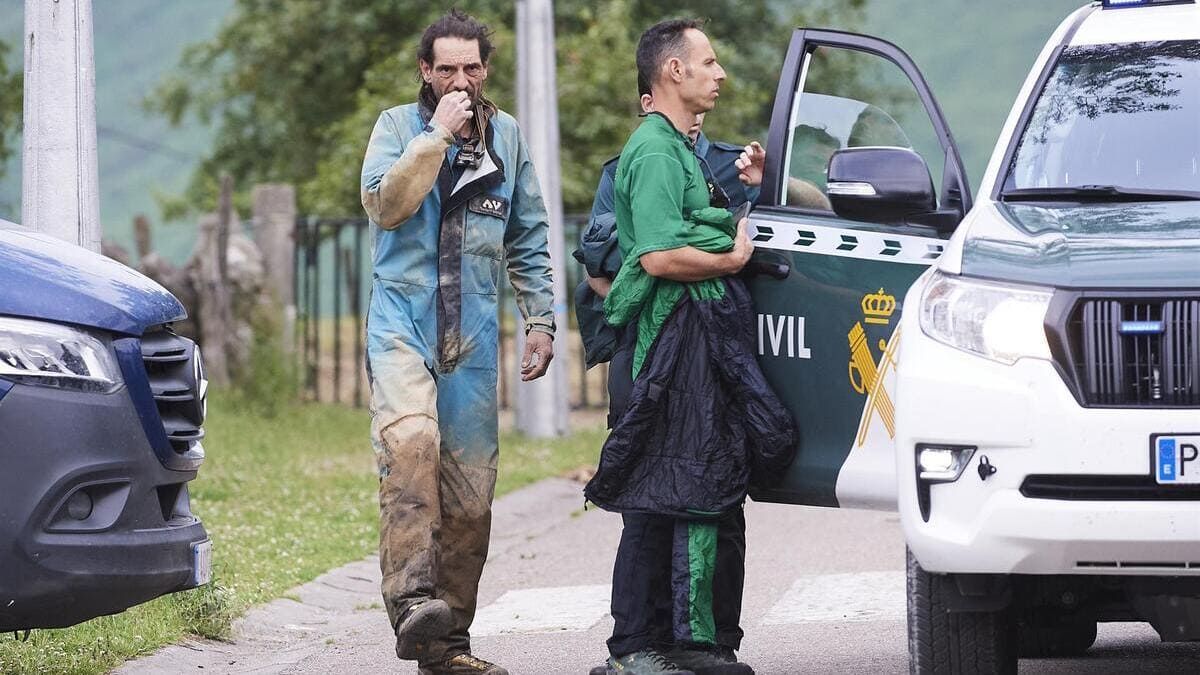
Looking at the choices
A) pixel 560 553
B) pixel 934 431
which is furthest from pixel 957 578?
pixel 560 553

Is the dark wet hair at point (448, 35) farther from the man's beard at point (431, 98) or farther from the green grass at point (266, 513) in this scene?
the green grass at point (266, 513)

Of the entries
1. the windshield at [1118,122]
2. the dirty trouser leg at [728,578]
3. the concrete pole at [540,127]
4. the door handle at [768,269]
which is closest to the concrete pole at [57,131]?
the door handle at [768,269]

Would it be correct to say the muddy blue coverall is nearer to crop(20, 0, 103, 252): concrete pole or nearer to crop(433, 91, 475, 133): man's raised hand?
crop(433, 91, 475, 133): man's raised hand

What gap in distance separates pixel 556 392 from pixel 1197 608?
1071cm

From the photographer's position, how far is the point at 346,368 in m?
25.6

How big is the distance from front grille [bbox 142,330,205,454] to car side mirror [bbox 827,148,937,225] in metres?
1.85

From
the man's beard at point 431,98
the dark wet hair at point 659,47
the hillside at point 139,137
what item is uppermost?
the hillside at point 139,137

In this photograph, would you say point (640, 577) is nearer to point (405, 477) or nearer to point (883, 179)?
point (405, 477)

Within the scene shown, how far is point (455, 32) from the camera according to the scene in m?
6.07

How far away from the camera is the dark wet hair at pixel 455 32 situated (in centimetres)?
608

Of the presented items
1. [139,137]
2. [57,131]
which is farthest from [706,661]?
[139,137]

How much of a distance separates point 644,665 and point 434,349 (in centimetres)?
114

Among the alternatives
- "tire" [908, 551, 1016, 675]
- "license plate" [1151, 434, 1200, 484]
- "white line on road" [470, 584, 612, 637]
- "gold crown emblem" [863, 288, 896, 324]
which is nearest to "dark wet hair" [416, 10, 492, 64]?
"gold crown emblem" [863, 288, 896, 324]

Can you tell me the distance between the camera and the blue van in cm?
481
